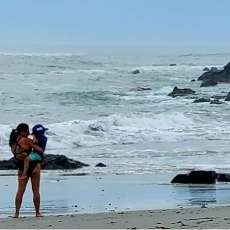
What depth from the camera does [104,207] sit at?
12.5 metres

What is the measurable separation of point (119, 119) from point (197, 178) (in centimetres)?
1598

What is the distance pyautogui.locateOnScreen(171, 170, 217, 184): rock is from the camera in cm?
1559

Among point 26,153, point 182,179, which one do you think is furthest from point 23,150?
point 182,179

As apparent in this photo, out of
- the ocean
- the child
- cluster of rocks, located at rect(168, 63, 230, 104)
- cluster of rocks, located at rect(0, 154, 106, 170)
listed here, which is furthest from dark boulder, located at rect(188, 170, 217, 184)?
cluster of rocks, located at rect(168, 63, 230, 104)

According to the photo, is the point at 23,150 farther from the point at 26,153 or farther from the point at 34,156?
the point at 34,156

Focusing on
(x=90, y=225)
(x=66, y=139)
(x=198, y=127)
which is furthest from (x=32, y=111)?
(x=90, y=225)

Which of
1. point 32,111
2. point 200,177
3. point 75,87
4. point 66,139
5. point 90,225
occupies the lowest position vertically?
point 90,225

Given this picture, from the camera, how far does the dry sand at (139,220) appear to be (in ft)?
29.9

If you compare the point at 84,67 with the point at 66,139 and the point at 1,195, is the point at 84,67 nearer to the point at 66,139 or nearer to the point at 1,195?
the point at 66,139

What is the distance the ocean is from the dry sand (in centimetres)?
674

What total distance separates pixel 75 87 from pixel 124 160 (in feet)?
116

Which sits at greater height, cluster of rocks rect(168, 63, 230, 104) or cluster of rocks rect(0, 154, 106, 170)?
cluster of rocks rect(168, 63, 230, 104)

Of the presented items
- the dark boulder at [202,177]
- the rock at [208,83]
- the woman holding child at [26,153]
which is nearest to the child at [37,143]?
the woman holding child at [26,153]

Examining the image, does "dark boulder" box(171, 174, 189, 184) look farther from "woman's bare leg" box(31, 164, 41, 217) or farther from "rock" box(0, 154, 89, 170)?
"woman's bare leg" box(31, 164, 41, 217)
